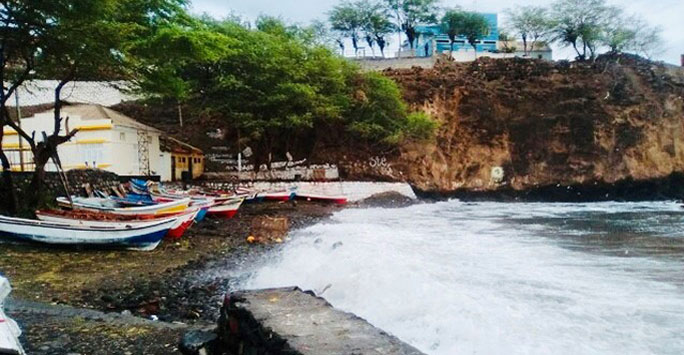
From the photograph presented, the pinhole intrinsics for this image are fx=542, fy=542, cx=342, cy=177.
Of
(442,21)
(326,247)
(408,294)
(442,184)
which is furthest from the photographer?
(442,21)

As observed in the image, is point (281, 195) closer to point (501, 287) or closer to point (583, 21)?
point (501, 287)

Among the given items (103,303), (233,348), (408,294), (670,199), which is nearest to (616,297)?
(408,294)

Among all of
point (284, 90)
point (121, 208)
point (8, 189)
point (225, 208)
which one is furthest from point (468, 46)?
point (8, 189)

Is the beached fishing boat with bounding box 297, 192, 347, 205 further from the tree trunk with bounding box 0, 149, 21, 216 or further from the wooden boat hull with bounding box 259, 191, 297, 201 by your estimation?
the tree trunk with bounding box 0, 149, 21, 216

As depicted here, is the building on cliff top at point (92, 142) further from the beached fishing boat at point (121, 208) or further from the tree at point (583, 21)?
the tree at point (583, 21)

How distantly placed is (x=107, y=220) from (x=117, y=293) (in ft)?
16.4

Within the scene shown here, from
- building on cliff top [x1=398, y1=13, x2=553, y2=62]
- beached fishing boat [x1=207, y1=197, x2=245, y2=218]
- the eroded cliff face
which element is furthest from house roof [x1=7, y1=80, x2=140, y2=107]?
building on cliff top [x1=398, y1=13, x2=553, y2=62]

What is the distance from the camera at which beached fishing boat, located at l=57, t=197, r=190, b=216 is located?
51.5 feet

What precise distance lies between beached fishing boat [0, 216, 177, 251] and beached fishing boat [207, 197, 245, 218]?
726 cm

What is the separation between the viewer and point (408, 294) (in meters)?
7.67

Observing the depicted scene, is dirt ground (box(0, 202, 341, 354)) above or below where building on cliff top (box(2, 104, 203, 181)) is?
below

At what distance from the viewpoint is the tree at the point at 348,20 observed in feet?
170

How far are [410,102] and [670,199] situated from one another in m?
21.9

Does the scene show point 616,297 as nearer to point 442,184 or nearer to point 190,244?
point 190,244
